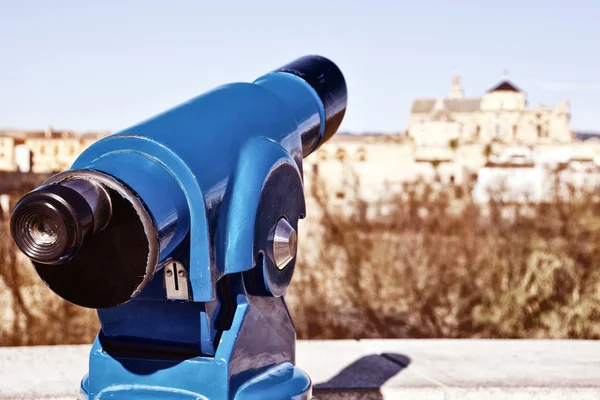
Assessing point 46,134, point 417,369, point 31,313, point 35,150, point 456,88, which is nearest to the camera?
point 417,369

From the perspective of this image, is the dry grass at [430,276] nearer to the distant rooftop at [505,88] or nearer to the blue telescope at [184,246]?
the blue telescope at [184,246]

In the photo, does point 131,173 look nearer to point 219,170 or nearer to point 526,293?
point 219,170

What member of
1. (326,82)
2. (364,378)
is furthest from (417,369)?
(326,82)

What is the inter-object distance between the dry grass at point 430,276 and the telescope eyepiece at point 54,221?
3629 mm

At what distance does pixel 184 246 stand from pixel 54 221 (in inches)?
9.5

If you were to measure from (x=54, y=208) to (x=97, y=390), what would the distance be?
441 mm

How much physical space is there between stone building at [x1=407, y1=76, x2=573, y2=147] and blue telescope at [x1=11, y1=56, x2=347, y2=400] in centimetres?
5699

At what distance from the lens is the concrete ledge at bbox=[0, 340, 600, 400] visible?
7.60 feet

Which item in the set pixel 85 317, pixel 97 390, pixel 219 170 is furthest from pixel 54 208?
pixel 85 317

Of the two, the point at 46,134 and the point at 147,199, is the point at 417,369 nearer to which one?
the point at 147,199

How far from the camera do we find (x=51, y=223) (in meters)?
1.04

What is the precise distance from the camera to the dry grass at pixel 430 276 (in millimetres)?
4680

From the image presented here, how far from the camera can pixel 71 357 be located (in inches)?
107

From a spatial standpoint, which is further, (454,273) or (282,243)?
(454,273)
